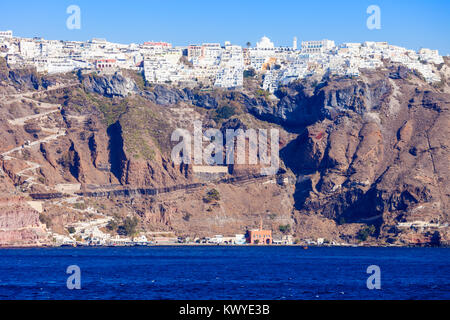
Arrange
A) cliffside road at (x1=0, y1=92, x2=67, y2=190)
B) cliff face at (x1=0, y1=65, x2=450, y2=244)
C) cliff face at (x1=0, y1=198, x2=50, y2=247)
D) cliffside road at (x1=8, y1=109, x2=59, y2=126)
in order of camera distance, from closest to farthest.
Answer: cliff face at (x1=0, y1=198, x2=50, y2=247)
cliffside road at (x1=0, y1=92, x2=67, y2=190)
cliff face at (x1=0, y1=65, x2=450, y2=244)
cliffside road at (x1=8, y1=109, x2=59, y2=126)

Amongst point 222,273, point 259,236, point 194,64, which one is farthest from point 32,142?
point 222,273

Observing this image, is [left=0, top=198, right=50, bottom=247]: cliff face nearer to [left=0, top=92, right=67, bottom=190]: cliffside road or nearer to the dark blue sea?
the dark blue sea

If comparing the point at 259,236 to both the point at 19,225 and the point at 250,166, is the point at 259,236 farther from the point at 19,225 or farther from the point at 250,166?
the point at 19,225

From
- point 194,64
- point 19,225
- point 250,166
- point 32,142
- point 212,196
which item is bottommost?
point 19,225

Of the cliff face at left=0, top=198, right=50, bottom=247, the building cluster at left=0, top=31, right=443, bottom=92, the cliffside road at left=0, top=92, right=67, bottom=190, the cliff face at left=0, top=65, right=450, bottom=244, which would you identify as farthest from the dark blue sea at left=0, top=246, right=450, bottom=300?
the building cluster at left=0, top=31, right=443, bottom=92

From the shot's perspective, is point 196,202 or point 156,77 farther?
point 156,77

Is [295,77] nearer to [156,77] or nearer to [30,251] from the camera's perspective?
[156,77]
